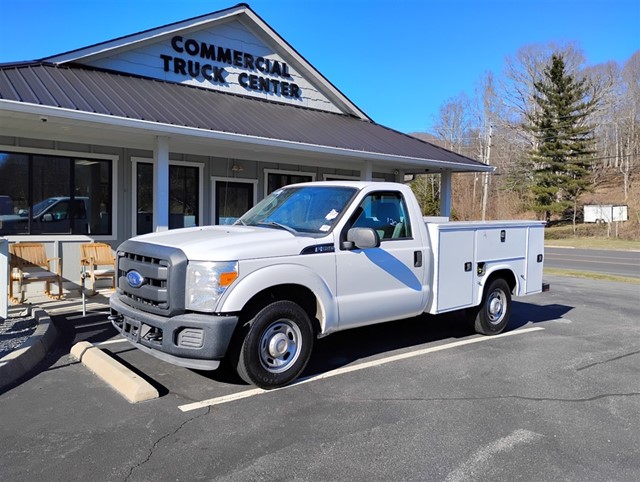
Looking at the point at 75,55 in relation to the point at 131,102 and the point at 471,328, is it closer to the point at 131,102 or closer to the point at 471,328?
the point at 131,102

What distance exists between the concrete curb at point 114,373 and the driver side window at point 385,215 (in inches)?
103

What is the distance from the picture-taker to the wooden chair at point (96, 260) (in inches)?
376

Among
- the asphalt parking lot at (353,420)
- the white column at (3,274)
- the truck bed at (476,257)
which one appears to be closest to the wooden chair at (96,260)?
the white column at (3,274)

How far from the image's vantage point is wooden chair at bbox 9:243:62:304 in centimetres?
899

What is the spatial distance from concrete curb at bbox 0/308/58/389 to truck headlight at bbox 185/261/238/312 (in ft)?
6.49

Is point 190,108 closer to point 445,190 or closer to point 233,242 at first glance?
point 233,242

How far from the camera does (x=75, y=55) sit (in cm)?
998

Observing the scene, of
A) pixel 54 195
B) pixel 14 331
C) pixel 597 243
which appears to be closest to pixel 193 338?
pixel 14 331

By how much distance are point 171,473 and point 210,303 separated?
57.9 inches

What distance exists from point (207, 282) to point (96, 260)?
6.20 metres

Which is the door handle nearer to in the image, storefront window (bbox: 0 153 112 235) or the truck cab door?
the truck cab door

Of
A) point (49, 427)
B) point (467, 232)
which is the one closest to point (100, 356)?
point (49, 427)

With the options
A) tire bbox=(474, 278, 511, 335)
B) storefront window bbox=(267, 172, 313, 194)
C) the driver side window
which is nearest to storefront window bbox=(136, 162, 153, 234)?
storefront window bbox=(267, 172, 313, 194)

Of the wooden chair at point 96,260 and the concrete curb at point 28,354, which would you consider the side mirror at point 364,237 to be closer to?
the concrete curb at point 28,354
